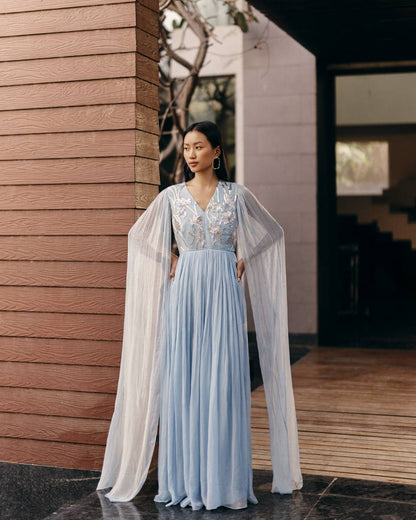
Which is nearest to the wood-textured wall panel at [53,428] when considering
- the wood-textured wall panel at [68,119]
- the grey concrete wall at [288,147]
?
the wood-textured wall panel at [68,119]

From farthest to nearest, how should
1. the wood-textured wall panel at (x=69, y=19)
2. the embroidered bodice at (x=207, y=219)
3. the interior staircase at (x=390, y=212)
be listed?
the interior staircase at (x=390, y=212)
the wood-textured wall panel at (x=69, y=19)
the embroidered bodice at (x=207, y=219)

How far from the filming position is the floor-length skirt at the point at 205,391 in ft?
10.8

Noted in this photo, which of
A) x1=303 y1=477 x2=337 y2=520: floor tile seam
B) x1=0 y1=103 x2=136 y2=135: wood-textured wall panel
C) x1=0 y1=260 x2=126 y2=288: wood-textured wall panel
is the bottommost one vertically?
x1=303 y1=477 x2=337 y2=520: floor tile seam

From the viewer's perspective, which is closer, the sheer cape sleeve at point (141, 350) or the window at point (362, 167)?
the sheer cape sleeve at point (141, 350)

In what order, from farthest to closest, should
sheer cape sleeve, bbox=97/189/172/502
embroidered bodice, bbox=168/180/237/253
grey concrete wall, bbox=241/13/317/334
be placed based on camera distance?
grey concrete wall, bbox=241/13/317/334 < sheer cape sleeve, bbox=97/189/172/502 < embroidered bodice, bbox=168/180/237/253

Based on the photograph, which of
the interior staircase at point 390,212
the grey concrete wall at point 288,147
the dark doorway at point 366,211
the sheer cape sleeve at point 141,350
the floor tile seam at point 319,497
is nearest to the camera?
the floor tile seam at point 319,497

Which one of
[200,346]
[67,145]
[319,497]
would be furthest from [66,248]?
[319,497]

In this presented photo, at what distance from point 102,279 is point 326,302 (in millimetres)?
4338

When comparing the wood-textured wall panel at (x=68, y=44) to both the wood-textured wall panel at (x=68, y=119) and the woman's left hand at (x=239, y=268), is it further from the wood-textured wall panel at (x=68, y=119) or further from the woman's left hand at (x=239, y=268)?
the woman's left hand at (x=239, y=268)

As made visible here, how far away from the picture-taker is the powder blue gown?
3.31 metres

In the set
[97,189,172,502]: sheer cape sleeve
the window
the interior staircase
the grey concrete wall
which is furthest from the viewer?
the interior staircase

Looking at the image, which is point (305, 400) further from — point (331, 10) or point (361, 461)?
point (331, 10)

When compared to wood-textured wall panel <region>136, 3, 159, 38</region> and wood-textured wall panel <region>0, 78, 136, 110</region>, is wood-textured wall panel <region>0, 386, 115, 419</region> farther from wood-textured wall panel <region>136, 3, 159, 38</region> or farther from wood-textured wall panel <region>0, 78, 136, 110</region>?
wood-textured wall panel <region>136, 3, 159, 38</region>

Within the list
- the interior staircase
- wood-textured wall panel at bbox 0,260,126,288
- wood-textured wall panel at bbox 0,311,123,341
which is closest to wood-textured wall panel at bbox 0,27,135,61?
wood-textured wall panel at bbox 0,260,126,288
